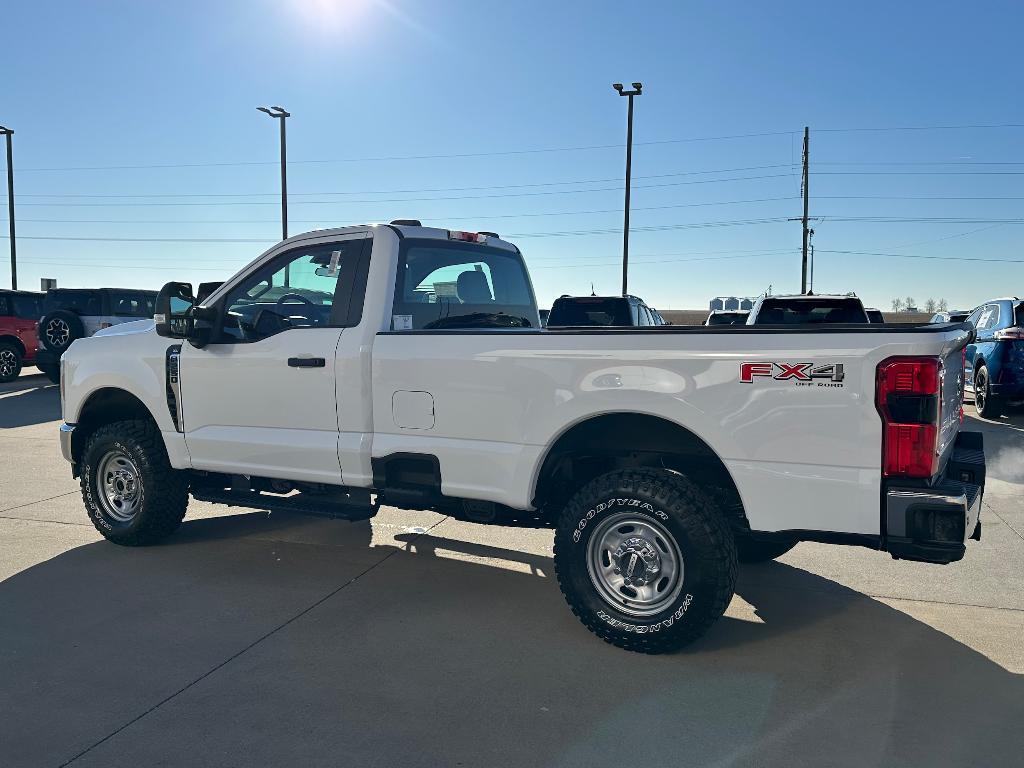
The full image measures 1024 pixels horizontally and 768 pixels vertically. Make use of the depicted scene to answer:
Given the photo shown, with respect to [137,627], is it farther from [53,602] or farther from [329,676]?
[329,676]

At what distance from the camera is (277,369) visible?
4918mm

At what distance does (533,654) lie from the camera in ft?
12.8

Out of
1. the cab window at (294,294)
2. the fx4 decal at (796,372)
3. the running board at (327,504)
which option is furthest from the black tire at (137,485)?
the fx4 decal at (796,372)

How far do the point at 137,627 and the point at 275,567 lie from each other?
1116mm

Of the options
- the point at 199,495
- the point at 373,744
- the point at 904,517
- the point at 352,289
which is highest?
the point at 352,289

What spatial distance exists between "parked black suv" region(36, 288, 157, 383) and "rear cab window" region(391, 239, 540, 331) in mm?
12206

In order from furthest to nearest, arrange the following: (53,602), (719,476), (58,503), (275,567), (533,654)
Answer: (58,503)
(275,567)
(53,602)
(719,476)
(533,654)

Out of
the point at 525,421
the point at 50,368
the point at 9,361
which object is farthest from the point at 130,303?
the point at 525,421

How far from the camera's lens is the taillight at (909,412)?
328cm

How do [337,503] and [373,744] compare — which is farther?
[337,503]

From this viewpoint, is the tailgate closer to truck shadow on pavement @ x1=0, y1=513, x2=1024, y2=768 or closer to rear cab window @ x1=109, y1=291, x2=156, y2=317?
truck shadow on pavement @ x1=0, y1=513, x2=1024, y2=768

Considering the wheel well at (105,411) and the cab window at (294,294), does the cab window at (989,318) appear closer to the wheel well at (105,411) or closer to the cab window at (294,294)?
the cab window at (294,294)

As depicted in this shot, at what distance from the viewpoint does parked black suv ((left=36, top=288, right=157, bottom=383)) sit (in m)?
15.6

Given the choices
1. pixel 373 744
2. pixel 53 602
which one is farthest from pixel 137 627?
pixel 373 744
